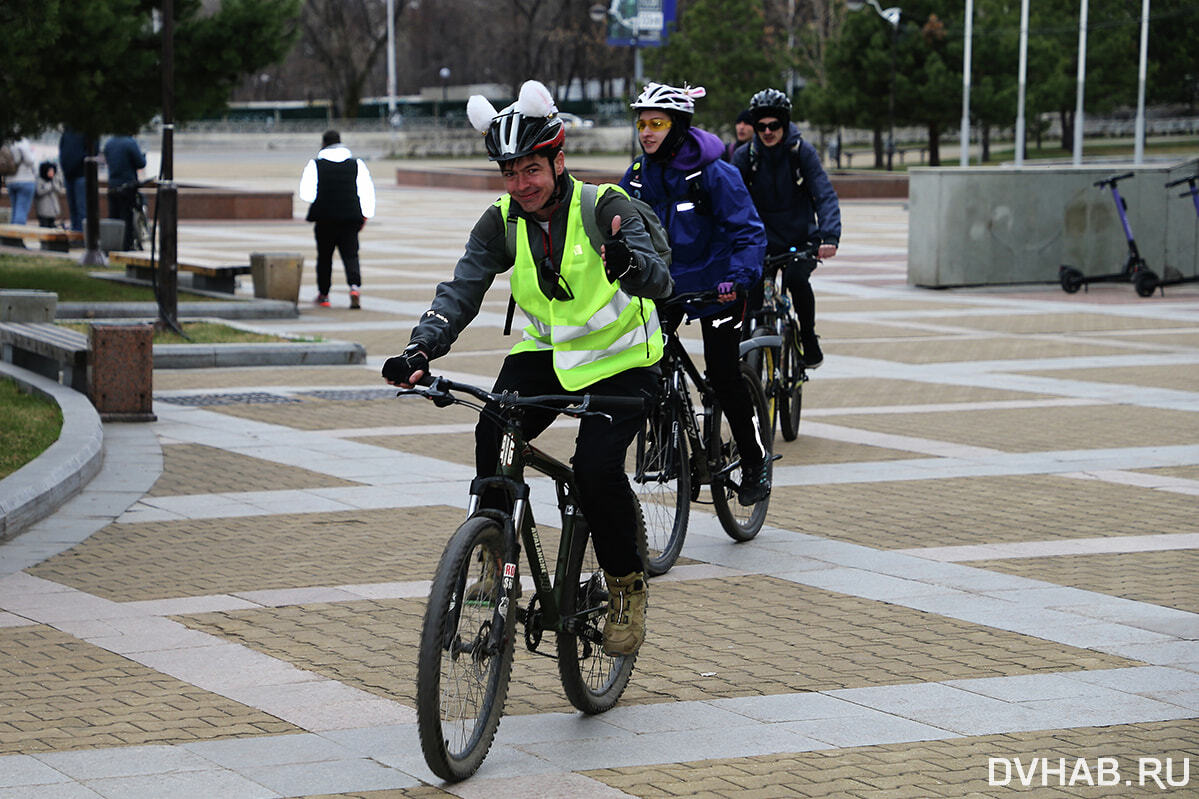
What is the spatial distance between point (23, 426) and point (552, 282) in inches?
228

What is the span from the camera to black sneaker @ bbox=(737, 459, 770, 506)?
779cm

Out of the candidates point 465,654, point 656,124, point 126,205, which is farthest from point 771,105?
point 126,205

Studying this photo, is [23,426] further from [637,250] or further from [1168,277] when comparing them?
[1168,277]

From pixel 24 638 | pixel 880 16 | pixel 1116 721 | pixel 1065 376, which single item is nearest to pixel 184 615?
pixel 24 638

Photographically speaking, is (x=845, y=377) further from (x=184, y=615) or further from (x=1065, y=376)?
(x=184, y=615)

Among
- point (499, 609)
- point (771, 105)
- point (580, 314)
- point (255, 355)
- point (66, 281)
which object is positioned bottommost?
point (255, 355)

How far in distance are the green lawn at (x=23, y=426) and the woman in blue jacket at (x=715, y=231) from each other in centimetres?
359

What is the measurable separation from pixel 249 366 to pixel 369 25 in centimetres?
7551

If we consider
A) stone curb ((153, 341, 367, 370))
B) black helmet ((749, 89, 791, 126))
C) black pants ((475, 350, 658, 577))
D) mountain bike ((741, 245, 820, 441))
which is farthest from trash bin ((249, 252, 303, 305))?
black pants ((475, 350, 658, 577))

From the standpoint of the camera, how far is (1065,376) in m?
13.5

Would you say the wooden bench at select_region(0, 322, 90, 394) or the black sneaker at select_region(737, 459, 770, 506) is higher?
the wooden bench at select_region(0, 322, 90, 394)

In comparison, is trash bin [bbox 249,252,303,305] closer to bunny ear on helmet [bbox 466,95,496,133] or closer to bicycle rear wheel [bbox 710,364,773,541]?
bicycle rear wheel [bbox 710,364,773,541]

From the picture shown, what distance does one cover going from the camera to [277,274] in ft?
59.9

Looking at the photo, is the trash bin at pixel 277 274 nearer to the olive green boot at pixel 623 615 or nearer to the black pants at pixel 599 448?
the black pants at pixel 599 448
